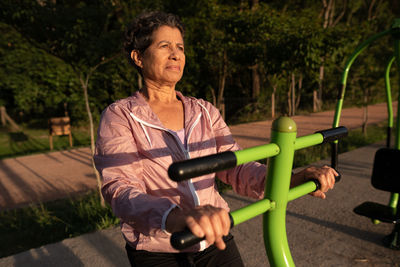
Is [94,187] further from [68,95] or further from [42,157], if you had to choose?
[68,95]

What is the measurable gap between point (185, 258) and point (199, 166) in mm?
724

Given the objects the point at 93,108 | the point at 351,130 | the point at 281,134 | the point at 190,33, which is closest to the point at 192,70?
the point at 190,33

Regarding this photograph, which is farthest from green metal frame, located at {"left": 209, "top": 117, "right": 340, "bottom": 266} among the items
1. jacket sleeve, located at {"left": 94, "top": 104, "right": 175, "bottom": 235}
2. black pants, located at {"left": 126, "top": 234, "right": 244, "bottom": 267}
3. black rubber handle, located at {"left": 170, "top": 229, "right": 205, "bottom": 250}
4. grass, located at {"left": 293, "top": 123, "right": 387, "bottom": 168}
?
grass, located at {"left": 293, "top": 123, "right": 387, "bottom": 168}

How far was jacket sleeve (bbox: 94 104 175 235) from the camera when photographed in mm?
921

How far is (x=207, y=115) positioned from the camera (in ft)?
4.78

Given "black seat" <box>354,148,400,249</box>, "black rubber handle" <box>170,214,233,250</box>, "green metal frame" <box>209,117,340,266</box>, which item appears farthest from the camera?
"black seat" <box>354,148,400,249</box>

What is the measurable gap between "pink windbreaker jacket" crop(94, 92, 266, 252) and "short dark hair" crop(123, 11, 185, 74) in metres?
0.25

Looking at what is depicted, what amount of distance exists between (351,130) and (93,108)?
26.8 ft

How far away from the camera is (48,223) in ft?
10.1

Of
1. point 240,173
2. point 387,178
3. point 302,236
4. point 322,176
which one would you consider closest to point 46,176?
point 302,236

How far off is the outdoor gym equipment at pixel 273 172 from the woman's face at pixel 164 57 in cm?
72

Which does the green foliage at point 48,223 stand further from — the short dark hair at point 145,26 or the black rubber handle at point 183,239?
the black rubber handle at point 183,239

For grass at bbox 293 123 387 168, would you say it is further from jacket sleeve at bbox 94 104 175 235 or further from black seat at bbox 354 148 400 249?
jacket sleeve at bbox 94 104 175 235

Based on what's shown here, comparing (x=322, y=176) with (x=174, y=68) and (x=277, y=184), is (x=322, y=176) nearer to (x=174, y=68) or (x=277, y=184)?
(x=277, y=184)
